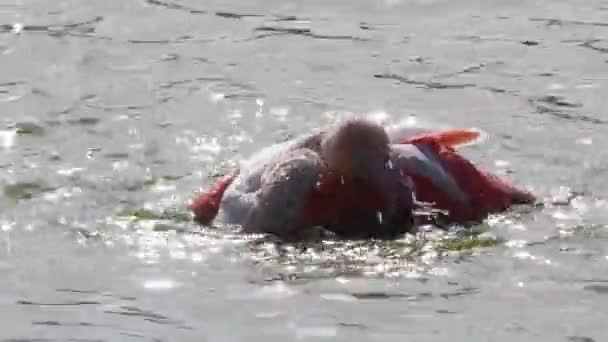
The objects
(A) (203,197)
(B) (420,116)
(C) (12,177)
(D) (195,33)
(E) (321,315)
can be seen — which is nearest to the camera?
(E) (321,315)

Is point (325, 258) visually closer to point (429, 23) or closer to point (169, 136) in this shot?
point (169, 136)

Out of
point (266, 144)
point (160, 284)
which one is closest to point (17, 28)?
point (266, 144)

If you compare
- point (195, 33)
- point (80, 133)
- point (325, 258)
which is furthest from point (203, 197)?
point (195, 33)

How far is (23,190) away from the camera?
23.6ft

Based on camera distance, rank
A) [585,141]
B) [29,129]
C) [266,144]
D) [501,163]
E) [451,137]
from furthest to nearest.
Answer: [29,129] < [266,144] < [585,141] < [501,163] < [451,137]

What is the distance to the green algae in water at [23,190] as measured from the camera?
711cm

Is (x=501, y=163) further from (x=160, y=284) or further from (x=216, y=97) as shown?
(x=160, y=284)

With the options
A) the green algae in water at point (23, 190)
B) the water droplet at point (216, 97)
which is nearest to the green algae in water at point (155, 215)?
the green algae in water at point (23, 190)

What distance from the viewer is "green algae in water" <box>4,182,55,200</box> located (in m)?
7.11

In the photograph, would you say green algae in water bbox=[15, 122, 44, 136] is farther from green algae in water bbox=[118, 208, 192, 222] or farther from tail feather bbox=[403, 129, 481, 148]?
tail feather bbox=[403, 129, 481, 148]

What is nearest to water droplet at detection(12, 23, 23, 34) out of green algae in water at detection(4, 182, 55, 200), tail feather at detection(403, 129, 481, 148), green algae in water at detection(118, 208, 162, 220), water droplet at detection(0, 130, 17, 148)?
water droplet at detection(0, 130, 17, 148)

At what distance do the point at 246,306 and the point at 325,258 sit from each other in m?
0.56

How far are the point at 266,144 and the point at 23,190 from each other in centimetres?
144

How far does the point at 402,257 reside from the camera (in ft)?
19.7
